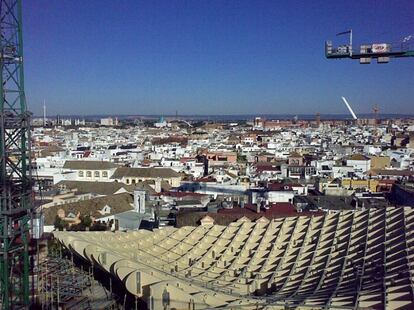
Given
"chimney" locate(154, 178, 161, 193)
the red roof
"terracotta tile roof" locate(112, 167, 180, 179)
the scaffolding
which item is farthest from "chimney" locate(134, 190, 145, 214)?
the scaffolding

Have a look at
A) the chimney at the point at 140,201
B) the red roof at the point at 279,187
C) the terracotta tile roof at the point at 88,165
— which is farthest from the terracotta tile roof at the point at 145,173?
the chimney at the point at 140,201

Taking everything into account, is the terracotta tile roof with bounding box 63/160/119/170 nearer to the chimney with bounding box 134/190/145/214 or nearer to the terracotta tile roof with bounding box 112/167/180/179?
the terracotta tile roof with bounding box 112/167/180/179

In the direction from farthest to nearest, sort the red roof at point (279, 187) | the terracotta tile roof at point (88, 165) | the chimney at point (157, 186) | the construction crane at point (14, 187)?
the terracotta tile roof at point (88, 165) < the chimney at point (157, 186) < the red roof at point (279, 187) < the construction crane at point (14, 187)

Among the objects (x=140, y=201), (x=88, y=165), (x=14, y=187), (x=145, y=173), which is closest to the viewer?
(x=14, y=187)

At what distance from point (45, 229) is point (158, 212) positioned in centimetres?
519

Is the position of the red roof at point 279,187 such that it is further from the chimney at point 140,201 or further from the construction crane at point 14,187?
the construction crane at point 14,187

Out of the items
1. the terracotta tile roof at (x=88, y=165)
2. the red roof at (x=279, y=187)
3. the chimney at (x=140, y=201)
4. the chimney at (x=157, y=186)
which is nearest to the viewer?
the chimney at (x=140, y=201)

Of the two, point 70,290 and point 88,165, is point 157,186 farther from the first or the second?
point 70,290

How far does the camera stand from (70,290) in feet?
40.5

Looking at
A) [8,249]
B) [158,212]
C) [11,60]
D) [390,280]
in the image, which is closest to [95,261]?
[8,249]

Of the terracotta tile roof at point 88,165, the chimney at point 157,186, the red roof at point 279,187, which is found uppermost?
the terracotta tile roof at point 88,165

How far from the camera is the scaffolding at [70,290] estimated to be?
1173 cm

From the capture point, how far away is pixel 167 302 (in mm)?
9203

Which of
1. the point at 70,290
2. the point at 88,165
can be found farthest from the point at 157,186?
the point at 70,290
